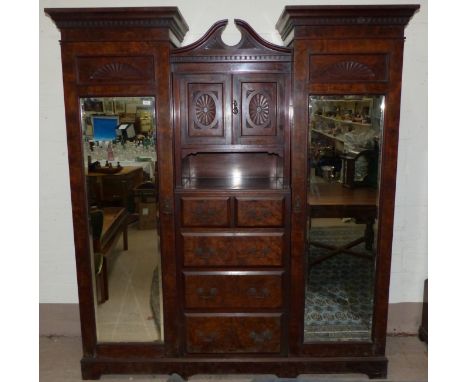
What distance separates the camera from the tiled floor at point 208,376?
2449 millimetres

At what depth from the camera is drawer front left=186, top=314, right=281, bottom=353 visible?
2.34 metres

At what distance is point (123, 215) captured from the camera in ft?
7.38

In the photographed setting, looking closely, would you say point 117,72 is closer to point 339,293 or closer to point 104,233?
point 104,233

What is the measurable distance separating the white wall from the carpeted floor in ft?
1.91

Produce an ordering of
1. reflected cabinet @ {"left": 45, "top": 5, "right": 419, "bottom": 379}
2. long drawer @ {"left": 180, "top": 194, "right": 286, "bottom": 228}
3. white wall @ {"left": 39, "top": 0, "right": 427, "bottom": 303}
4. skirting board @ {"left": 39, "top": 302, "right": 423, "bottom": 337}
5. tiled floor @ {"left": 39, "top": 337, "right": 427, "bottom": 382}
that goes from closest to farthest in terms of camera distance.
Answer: reflected cabinet @ {"left": 45, "top": 5, "right": 419, "bottom": 379}, long drawer @ {"left": 180, "top": 194, "right": 286, "bottom": 228}, tiled floor @ {"left": 39, "top": 337, "right": 427, "bottom": 382}, white wall @ {"left": 39, "top": 0, "right": 427, "bottom": 303}, skirting board @ {"left": 39, "top": 302, "right": 423, "bottom": 337}

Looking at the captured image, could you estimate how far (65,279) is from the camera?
2.87 m

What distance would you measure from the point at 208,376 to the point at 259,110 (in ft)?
5.39

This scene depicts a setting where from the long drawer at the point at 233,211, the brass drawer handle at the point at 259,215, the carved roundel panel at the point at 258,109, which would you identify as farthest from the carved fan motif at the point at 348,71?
the brass drawer handle at the point at 259,215

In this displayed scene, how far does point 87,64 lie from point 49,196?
1.09 meters

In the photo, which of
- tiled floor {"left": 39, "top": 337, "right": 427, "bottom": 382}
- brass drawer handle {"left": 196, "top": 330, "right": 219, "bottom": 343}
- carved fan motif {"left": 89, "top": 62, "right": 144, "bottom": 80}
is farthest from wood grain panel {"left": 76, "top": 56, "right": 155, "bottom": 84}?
tiled floor {"left": 39, "top": 337, "right": 427, "bottom": 382}

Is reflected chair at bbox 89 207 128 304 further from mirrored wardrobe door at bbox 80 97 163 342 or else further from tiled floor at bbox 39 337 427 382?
tiled floor at bbox 39 337 427 382

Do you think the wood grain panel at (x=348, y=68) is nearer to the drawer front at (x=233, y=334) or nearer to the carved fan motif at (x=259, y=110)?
the carved fan motif at (x=259, y=110)

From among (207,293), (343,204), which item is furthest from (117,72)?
(343,204)

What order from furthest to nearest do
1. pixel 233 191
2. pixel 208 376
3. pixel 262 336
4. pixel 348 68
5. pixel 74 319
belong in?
1. pixel 74 319
2. pixel 208 376
3. pixel 262 336
4. pixel 233 191
5. pixel 348 68
